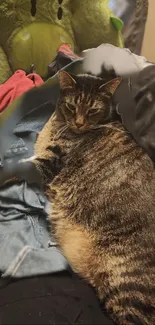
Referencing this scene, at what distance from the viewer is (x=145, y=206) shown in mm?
981

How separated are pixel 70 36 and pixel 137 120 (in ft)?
2.06

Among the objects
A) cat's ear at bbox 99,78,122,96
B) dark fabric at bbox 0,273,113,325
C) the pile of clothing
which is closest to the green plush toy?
the pile of clothing

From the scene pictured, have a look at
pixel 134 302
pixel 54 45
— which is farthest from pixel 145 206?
pixel 54 45

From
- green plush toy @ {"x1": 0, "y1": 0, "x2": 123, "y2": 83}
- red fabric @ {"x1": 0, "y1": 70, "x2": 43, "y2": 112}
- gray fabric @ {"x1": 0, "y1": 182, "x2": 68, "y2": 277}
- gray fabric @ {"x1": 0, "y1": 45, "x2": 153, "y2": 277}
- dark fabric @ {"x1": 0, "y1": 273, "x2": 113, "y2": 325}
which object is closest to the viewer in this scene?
dark fabric @ {"x1": 0, "y1": 273, "x2": 113, "y2": 325}

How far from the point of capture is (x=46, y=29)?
1540 mm

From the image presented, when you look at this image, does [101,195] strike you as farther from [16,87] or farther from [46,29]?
[46,29]

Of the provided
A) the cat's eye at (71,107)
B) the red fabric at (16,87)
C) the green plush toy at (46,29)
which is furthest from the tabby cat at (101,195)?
the green plush toy at (46,29)

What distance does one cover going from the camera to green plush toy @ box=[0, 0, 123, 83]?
1.50 m

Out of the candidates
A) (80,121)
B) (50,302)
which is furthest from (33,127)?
(50,302)

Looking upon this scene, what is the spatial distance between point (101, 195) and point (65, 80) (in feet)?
1.11

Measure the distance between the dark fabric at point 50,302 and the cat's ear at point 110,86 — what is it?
504 mm

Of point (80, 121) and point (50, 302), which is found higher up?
point (80, 121)

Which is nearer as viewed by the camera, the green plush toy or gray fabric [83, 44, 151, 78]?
gray fabric [83, 44, 151, 78]

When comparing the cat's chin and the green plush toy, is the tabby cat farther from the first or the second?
the green plush toy
